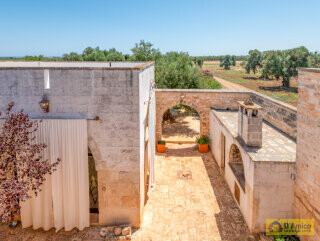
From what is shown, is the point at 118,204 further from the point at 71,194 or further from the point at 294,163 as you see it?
the point at 294,163

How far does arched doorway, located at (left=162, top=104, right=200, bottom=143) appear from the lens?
16.8 m

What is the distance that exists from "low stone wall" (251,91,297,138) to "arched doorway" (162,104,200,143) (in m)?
5.58

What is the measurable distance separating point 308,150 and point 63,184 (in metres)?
6.36

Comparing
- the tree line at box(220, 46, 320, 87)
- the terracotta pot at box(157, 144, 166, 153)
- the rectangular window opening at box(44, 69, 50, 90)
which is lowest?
the terracotta pot at box(157, 144, 166, 153)

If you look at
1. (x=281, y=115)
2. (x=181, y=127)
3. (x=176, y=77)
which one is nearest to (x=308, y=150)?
(x=281, y=115)

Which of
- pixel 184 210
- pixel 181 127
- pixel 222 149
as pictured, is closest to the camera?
pixel 184 210

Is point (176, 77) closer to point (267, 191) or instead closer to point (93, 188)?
point (93, 188)

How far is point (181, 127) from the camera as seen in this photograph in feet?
62.8

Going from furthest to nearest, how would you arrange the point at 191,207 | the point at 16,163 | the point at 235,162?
the point at 235,162 < the point at 191,207 < the point at 16,163

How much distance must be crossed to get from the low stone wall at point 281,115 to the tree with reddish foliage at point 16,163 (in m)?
7.77

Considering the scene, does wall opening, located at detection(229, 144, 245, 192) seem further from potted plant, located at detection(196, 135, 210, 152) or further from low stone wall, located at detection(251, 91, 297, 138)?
potted plant, located at detection(196, 135, 210, 152)

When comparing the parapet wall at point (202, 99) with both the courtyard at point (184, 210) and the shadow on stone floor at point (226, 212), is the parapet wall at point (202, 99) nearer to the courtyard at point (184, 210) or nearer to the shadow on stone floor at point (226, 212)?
the courtyard at point (184, 210)

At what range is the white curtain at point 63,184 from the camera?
6.92 m

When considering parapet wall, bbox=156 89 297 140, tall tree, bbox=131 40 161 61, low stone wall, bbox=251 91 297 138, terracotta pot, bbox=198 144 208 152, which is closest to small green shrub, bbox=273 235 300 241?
low stone wall, bbox=251 91 297 138
